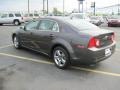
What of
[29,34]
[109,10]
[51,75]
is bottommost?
[51,75]

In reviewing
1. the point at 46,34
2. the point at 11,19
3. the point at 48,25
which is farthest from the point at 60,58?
the point at 11,19

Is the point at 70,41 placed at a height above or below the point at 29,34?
below

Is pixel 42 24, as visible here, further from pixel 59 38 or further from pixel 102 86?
pixel 102 86

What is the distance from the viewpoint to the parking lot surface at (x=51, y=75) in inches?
180

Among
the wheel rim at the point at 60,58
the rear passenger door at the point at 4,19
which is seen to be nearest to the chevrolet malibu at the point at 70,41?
the wheel rim at the point at 60,58

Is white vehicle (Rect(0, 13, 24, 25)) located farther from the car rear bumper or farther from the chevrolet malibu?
the car rear bumper

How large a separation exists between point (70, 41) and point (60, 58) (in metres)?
0.75

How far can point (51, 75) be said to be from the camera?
17.3 ft

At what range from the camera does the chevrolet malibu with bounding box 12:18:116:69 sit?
203 inches

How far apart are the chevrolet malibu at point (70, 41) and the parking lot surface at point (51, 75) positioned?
1.31 ft

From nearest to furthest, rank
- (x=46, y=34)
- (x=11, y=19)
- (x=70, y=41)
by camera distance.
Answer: (x=70, y=41) < (x=46, y=34) < (x=11, y=19)

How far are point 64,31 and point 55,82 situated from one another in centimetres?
166

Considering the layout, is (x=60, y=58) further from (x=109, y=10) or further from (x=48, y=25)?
(x=109, y=10)

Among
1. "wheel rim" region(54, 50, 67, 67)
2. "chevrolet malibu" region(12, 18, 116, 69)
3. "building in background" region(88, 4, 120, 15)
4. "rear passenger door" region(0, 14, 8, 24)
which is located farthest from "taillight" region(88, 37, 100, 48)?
"building in background" region(88, 4, 120, 15)
